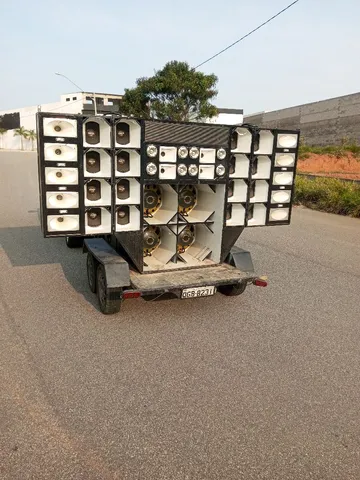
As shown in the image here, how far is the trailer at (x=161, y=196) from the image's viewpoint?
4191mm

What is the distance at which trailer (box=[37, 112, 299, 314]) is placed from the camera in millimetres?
4191

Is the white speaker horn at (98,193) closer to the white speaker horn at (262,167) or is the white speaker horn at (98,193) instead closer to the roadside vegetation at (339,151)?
the white speaker horn at (262,167)

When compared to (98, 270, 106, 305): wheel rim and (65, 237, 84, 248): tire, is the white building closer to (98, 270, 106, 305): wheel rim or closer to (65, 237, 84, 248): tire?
(65, 237, 84, 248): tire

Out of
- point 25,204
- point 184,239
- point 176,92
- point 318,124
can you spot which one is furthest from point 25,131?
point 184,239

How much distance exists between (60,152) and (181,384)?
2699 mm

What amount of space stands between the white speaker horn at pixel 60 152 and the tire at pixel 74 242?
12.0 ft

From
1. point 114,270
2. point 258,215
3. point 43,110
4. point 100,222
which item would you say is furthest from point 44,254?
point 43,110

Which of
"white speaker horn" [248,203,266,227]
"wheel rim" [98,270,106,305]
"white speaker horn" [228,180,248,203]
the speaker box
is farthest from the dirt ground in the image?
the speaker box

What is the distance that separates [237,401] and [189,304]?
6.78ft


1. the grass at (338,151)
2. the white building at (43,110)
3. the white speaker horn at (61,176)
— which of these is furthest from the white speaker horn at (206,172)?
the white building at (43,110)

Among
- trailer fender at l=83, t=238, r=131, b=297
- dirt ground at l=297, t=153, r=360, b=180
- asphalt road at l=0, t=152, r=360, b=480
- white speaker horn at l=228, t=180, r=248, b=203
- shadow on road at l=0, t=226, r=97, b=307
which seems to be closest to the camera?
asphalt road at l=0, t=152, r=360, b=480

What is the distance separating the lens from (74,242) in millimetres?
7668

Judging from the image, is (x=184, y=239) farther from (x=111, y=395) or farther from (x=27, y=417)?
(x=27, y=417)

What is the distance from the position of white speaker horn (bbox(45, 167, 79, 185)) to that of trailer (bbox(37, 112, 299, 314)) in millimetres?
11
